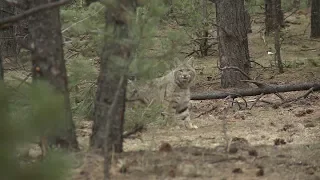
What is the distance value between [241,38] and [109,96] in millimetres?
8495

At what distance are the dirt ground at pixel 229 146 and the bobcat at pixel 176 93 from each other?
37cm

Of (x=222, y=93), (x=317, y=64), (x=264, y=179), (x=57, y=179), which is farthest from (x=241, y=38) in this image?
(x=57, y=179)

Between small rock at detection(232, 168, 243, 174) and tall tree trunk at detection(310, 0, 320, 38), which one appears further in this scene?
tall tree trunk at detection(310, 0, 320, 38)

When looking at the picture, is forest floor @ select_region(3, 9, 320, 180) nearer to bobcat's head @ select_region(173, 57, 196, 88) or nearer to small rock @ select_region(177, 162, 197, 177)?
small rock @ select_region(177, 162, 197, 177)

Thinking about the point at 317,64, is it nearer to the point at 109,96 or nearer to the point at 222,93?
the point at 222,93

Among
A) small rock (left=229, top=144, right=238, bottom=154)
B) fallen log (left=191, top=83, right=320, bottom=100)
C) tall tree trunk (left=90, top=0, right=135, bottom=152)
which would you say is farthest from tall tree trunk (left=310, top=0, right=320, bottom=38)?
tall tree trunk (left=90, top=0, right=135, bottom=152)

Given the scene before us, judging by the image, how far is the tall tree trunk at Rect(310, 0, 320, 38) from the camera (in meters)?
22.3

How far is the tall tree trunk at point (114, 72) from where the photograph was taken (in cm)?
548

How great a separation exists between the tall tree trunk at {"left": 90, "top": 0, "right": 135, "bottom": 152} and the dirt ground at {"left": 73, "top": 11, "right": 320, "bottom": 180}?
27 centimetres

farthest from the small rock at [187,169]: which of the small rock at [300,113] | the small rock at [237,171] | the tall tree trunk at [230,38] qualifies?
the tall tree trunk at [230,38]

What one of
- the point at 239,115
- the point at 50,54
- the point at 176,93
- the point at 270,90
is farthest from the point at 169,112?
the point at 50,54

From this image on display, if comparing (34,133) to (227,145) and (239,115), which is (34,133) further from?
(239,115)

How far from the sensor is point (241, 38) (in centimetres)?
1408

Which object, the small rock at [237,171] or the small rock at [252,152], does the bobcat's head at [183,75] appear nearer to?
the small rock at [252,152]
